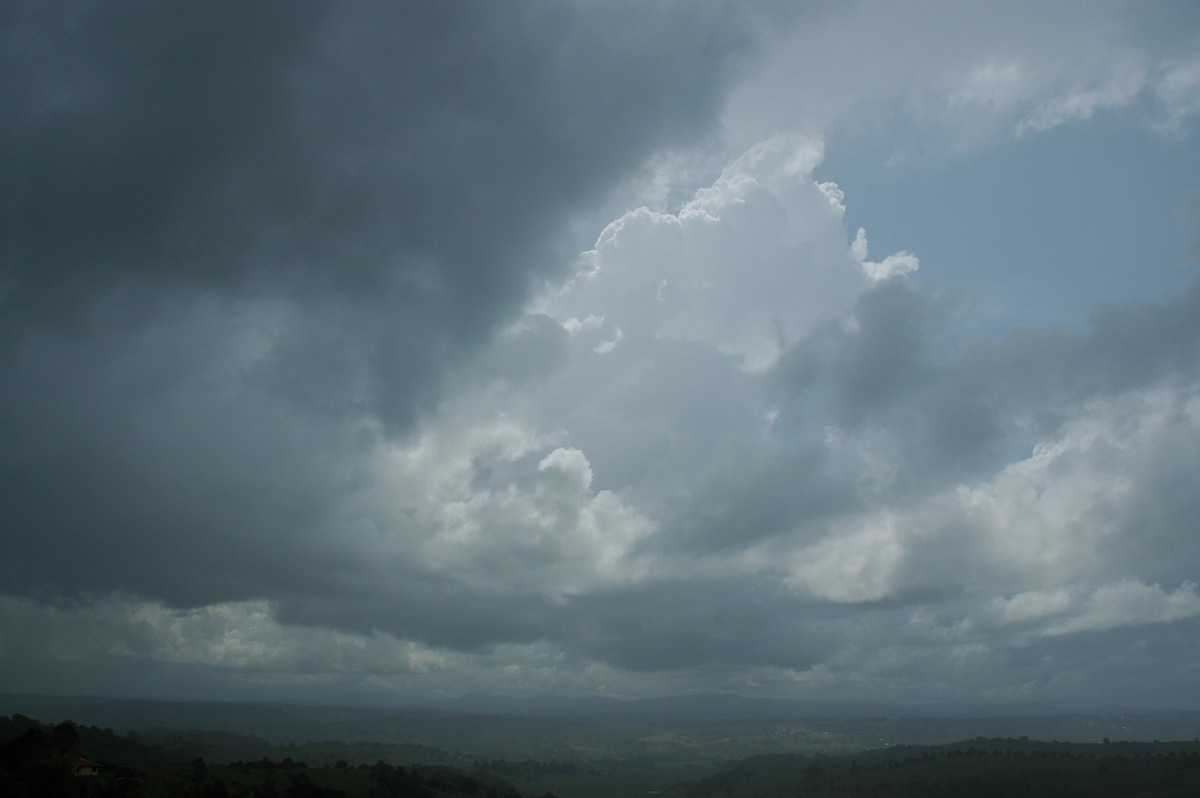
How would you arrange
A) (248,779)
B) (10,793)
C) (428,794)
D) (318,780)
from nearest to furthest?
(10,793) < (248,779) < (318,780) < (428,794)

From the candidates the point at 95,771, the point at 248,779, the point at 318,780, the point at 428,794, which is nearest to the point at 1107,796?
the point at 428,794

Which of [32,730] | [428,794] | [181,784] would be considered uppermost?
[32,730]

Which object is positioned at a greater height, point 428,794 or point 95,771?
point 95,771

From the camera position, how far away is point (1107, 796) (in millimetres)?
198375

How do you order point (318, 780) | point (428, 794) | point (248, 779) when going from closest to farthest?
point (248, 779), point (318, 780), point (428, 794)

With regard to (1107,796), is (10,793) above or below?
above

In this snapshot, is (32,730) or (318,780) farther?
(318,780)

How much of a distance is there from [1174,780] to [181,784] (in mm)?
246240

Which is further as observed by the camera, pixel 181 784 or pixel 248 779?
pixel 248 779

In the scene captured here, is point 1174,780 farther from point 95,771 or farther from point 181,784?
point 95,771

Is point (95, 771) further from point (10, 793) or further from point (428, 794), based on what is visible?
point (428, 794)

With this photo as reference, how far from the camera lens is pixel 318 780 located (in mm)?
175750

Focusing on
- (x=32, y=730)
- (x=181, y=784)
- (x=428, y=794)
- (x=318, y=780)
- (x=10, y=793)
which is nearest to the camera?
(x=10, y=793)

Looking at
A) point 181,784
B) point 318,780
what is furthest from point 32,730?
point 318,780
